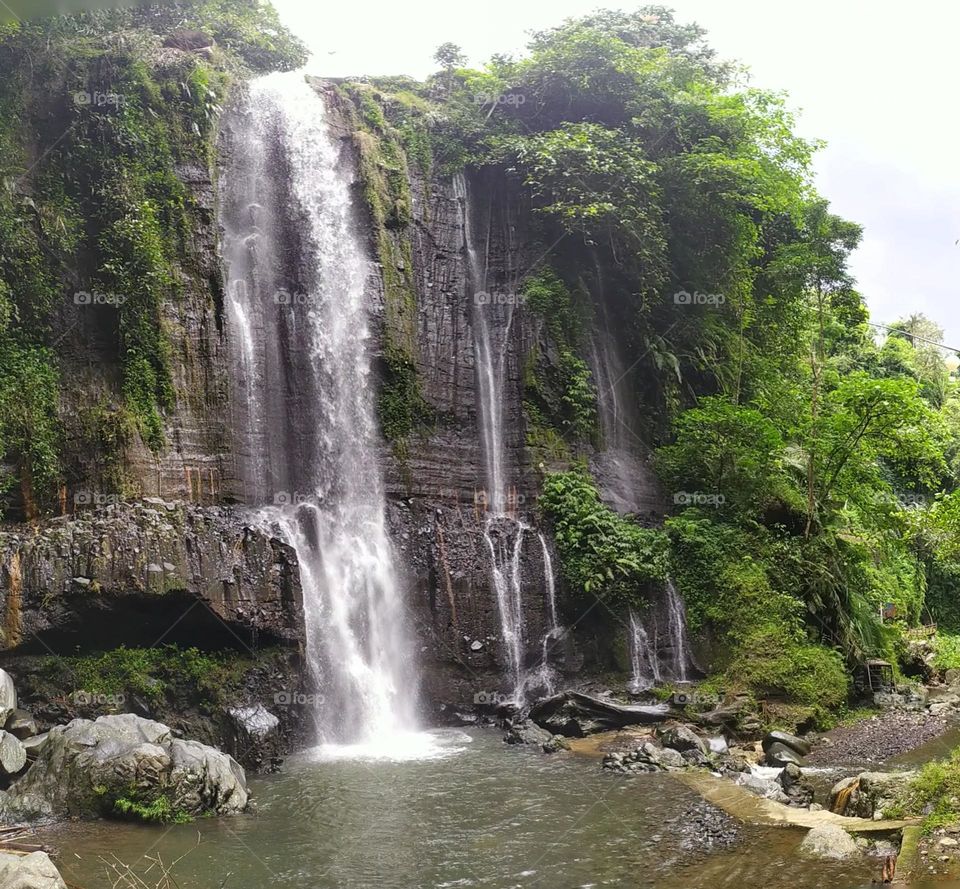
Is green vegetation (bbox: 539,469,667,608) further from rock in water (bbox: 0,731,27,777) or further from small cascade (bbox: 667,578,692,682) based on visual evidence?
rock in water (bbox: 0,731,27,777)

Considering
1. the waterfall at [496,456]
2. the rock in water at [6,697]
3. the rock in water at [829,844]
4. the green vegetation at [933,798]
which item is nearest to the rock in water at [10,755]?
the rock in water at [6,697]

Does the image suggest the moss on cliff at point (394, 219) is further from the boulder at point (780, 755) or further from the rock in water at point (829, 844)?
the rock in water at point (829, 844)

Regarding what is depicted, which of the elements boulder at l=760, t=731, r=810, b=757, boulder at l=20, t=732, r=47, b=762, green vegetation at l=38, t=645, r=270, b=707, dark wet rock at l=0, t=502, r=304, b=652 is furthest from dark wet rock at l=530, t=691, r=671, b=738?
boulder at l=20, t=732, r=47, b=762

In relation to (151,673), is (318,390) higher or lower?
higher

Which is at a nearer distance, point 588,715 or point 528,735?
point 528,735

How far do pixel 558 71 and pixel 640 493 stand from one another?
10.9 metres

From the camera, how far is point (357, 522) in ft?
57.4

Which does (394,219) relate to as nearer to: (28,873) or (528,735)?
(528,735)

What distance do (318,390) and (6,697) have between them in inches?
329

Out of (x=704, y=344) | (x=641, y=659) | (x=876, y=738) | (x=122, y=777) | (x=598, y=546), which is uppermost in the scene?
(x=704, y=344)

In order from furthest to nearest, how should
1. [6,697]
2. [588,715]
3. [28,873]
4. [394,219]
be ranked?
[394,219] → [588,715] → [6,697] → [28,873]

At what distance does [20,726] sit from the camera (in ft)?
39.4

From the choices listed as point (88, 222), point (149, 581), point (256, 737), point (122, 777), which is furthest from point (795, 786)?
point (88, 222)

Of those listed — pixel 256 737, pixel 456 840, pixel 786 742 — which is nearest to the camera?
pixel 456 840
